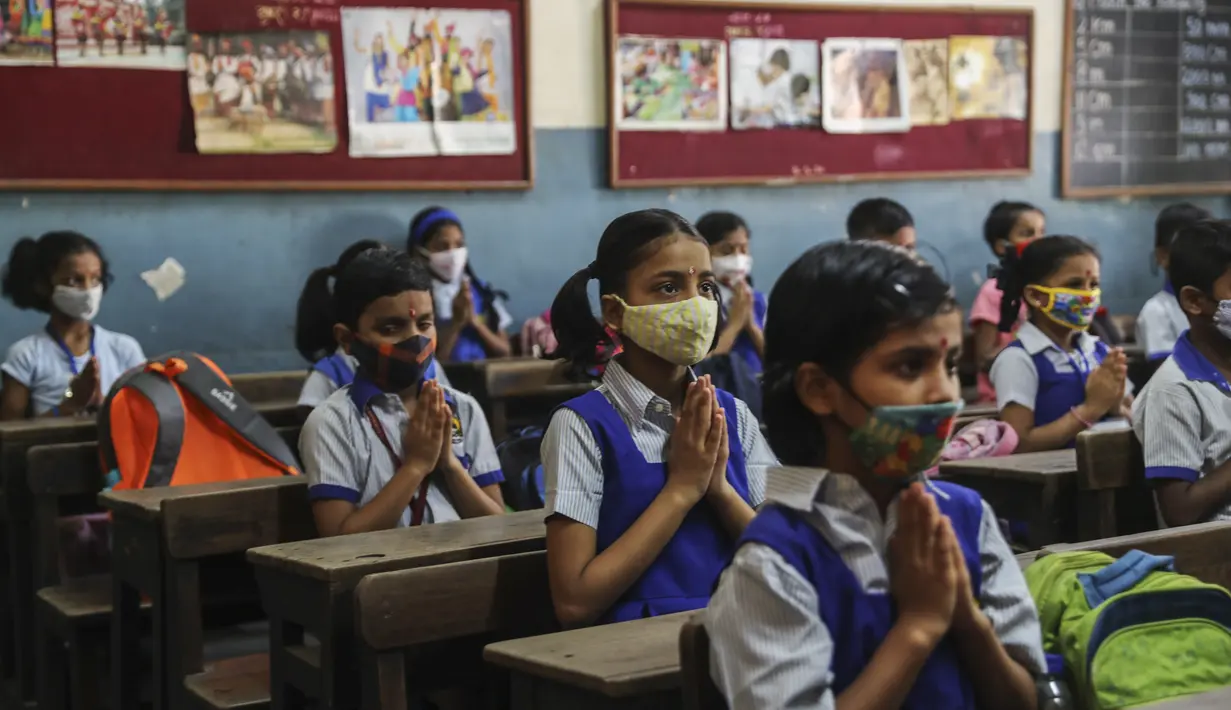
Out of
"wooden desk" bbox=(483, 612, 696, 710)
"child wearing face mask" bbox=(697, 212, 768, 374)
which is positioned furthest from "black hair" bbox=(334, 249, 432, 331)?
"child wearing face mask" bbox=(697, 212, 768, 374)

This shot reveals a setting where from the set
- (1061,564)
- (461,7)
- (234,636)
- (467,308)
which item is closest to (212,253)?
(467,308)

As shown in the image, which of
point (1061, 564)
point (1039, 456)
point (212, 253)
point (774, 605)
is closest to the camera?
point (774, 605)

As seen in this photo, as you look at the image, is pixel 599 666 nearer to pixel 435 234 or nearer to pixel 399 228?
pixel 435 234

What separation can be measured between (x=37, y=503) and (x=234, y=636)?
713 millimetres

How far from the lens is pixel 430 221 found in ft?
18.1

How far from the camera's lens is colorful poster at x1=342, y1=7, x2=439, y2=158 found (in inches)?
218

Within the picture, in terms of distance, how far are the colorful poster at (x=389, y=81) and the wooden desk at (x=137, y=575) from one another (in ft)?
8.75

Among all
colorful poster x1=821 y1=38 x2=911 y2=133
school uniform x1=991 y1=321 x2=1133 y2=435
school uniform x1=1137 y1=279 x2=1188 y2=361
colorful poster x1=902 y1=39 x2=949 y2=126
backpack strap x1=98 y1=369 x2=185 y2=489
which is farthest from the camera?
colorful poster x1=902 y1=39 x2=949 y2=126

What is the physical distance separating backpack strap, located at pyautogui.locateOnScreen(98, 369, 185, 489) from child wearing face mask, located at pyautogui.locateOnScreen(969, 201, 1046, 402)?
9.86 ft

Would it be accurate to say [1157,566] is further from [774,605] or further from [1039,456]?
[1039,456]

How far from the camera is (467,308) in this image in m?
5.54

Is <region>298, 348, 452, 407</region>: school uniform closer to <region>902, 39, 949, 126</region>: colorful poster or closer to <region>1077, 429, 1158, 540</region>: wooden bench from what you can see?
<region>1077, 429, 1158, 540</region>: wooden bench

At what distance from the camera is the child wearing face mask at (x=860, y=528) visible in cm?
147

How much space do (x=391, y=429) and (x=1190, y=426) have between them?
1.56 m
